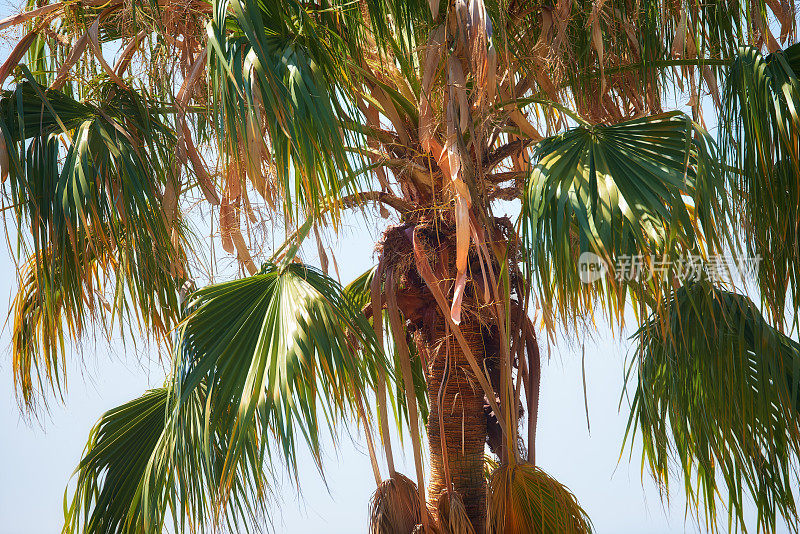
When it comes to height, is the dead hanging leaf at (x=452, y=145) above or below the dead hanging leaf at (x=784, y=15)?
below

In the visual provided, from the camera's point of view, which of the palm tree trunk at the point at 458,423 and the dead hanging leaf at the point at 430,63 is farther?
the palm tree trunk at the point at 458,423

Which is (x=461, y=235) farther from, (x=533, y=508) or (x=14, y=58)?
(x=14, y=58)

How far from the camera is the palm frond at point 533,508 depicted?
207cm

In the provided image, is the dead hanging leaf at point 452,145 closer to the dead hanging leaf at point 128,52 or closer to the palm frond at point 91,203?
the palm frond at point 91,203

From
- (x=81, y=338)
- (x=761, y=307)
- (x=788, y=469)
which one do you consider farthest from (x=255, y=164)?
(x=788, y=469)

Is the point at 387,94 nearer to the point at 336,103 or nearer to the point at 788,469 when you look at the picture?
the point at 336,103

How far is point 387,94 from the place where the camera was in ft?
7.38

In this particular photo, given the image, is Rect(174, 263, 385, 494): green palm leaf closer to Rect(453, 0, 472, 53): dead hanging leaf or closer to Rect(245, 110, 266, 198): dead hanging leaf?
Rect(245, 110, 266, 198): dead hanging leaf

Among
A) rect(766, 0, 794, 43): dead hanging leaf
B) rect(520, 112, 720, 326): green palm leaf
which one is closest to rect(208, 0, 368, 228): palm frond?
rect(520, 112, 720, 326): green palm leaf

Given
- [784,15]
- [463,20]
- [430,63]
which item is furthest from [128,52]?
[784,15]

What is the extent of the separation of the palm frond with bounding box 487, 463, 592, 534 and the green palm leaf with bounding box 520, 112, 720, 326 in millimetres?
558

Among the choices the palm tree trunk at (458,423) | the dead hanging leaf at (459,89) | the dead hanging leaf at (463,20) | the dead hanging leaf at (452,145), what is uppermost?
the dead hanging leaf at (463,20)

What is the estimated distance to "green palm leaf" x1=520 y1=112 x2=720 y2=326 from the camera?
5.09ft

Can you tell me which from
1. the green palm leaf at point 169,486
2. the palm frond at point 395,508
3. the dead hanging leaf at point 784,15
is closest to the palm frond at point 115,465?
the green palm leaf at point 169,486
